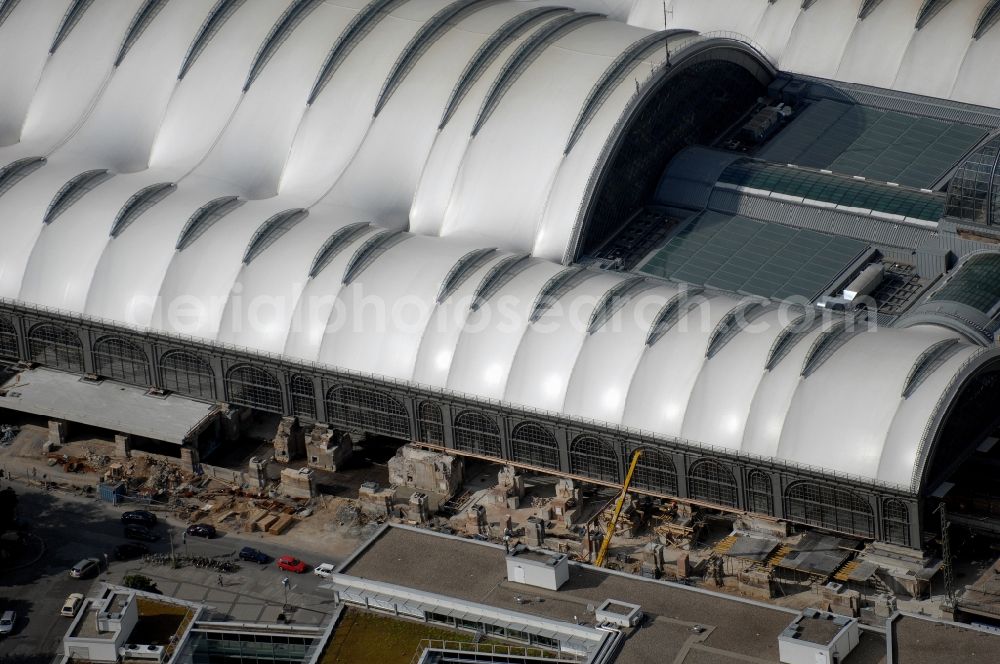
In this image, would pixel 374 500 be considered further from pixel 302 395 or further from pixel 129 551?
pixel 129 551

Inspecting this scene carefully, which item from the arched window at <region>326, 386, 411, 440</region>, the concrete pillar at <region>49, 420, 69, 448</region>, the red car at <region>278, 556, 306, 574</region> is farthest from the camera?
the concrete pillar at <region>49, 420, 69, 448</region>

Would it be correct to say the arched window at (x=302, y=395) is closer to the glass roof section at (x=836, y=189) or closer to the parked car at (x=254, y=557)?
the parked car at (x=254, y=557)

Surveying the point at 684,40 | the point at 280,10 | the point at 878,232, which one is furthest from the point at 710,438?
the point at 280,10

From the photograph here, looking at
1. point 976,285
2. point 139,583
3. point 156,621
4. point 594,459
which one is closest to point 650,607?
point 594,459

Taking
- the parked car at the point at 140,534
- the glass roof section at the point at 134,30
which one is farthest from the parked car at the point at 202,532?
the glass roof section at the point at 134,30

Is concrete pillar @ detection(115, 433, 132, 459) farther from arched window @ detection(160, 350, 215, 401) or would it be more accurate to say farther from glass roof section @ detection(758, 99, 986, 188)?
glass roof section @ detection(758, 99, 986, 188)

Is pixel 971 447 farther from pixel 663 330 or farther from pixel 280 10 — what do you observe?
pixel 280 10

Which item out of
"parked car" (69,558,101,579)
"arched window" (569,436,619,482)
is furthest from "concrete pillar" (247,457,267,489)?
"arched window" (569,436,619,482)
